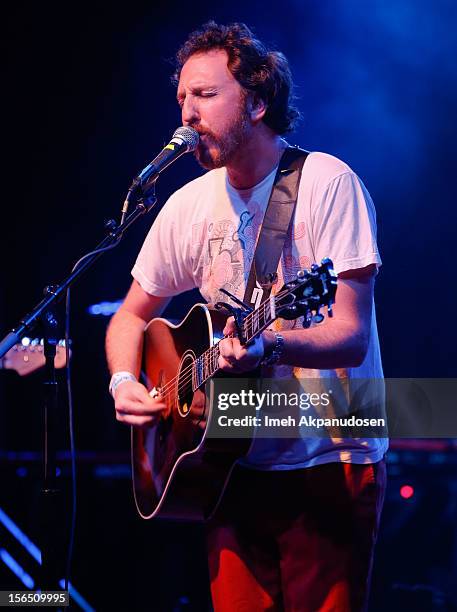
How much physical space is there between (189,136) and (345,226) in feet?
2.17

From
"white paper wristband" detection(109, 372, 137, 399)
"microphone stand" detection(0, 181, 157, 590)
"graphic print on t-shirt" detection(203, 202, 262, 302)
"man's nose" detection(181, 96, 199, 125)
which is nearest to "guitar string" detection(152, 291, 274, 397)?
"white paper wristband" detection(109, 372, 137, 399)

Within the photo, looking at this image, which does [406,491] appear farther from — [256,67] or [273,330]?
[256,67]

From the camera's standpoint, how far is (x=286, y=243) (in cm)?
256

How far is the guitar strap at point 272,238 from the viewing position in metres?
2.54

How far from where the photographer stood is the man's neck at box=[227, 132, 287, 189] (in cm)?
278

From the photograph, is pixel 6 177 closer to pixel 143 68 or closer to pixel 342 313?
pixel 143 68

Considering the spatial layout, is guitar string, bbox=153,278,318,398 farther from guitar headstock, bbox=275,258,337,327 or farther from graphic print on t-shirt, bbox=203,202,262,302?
graphic print on t-shirt, bbox=203,202,262,302

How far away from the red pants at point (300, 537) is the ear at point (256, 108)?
1.27m

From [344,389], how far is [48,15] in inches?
144

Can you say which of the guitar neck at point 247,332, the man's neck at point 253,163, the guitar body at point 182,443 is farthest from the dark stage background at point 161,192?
the guitar neck at point 247,332

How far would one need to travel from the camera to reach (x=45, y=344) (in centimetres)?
260

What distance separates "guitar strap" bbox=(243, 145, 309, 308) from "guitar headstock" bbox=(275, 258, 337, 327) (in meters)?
0.43

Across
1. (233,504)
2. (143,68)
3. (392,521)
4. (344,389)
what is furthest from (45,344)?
(143,68)

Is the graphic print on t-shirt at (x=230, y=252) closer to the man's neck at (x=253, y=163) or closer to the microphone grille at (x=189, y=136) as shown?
the man's neck at (x=253, y=163)
